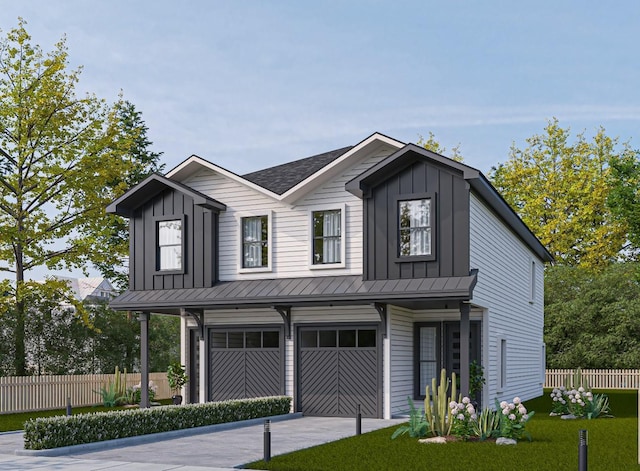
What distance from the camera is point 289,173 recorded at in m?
25.8

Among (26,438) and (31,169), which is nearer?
(26,438)

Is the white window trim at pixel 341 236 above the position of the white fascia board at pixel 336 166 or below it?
below

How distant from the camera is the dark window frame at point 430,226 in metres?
20.8

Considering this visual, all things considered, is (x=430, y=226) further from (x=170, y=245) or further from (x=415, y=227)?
(x=170, y=245)

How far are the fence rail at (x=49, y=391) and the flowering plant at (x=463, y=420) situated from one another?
53.0ft

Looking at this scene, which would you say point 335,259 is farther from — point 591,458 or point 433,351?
point 591,458

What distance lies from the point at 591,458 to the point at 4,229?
23285 mm

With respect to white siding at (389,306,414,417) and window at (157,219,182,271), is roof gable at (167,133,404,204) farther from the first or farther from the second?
white siding at (389,306,414,417)

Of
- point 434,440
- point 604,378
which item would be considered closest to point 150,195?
point 434,440

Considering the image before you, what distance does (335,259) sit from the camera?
22688mm

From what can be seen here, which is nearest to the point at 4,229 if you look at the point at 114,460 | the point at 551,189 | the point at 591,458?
the point at 114,460

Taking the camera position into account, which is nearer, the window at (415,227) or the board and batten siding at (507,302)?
the window at (415,227)

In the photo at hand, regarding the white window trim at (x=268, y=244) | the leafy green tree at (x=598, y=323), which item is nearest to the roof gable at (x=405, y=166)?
the white window trim at (x=268, y=244)

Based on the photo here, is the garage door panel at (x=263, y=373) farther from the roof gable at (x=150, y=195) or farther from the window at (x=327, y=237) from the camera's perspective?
the roof gable at (x=150, y=195)
